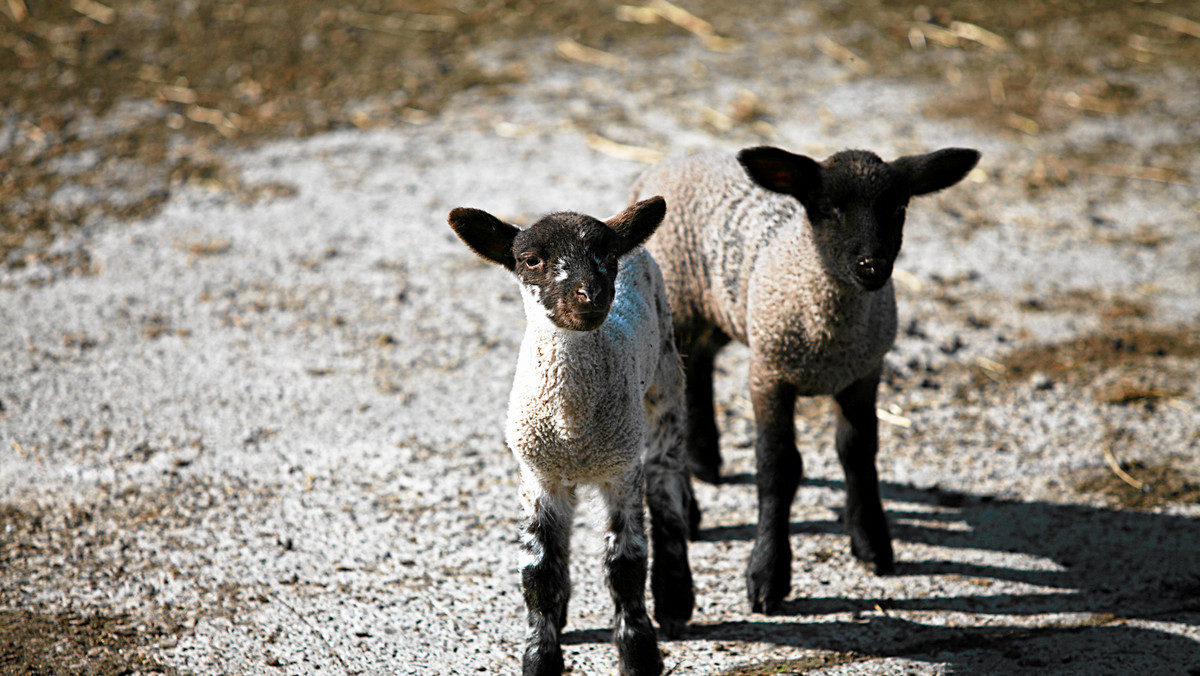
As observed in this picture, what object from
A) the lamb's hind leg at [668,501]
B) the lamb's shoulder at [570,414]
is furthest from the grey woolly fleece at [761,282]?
the lamb's shoulder at [570,414]

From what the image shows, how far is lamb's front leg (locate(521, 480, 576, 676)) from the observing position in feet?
13.9

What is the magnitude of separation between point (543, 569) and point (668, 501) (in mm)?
886

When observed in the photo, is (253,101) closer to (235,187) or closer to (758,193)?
(235,187)

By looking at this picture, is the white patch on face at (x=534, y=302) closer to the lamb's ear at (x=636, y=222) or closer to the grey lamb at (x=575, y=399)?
the grey lamb at (x=575, y=399)

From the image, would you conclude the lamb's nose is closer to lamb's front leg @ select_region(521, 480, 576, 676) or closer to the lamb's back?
the lamb's back

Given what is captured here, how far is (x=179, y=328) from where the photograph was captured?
7402mm

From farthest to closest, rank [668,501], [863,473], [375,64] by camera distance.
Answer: [375,64] < [863,473] < [668,501]

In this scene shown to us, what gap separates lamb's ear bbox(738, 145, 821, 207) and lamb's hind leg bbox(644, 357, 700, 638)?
3.08ft

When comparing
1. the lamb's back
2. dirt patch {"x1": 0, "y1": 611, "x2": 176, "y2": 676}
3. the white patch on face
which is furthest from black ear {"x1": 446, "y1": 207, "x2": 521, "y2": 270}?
dirt patch {"x1": 0, "y1": 611, "x2": 176, "y2": 676}

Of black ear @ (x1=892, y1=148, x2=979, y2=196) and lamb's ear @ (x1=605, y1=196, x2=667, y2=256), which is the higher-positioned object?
black ear @ (x1=892, y1=148, x2=979, y2=196)

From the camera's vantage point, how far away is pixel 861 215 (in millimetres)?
4527

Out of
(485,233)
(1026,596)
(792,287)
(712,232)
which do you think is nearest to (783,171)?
(792,287)

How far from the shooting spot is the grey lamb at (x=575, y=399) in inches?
155

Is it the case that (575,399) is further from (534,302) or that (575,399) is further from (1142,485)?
(1142,485)
